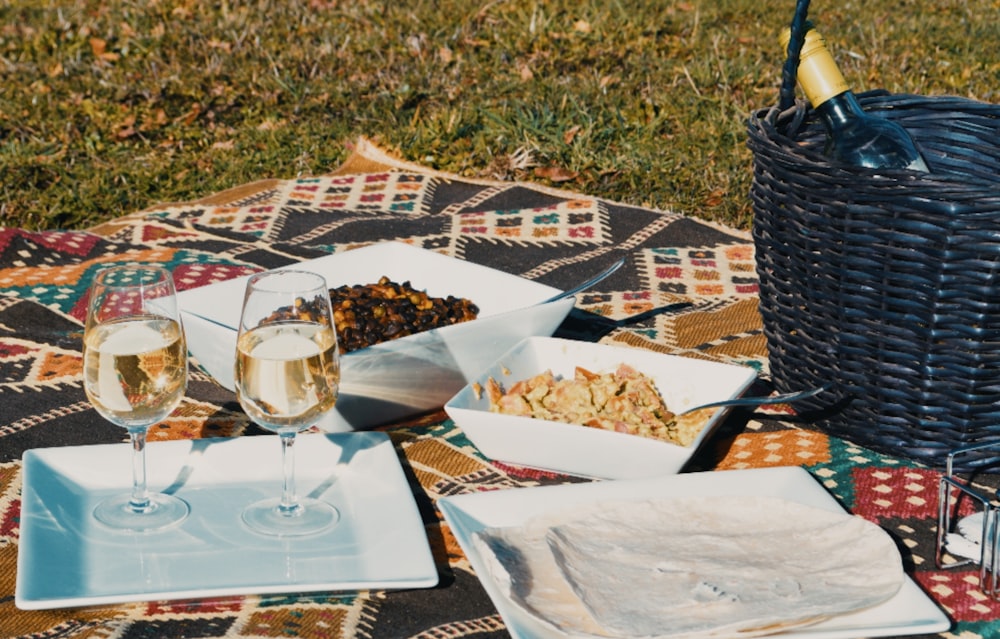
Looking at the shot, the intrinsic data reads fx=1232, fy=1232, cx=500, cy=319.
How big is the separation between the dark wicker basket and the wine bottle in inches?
2.3

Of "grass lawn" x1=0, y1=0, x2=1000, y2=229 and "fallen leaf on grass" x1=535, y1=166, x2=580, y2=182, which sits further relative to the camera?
"grass lawn" x1=0, y1=0, x2=1000, y2=229

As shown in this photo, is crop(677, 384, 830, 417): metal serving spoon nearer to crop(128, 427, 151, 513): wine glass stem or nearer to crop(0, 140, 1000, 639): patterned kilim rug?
crop(0, 140, 1000, 639): patterned kilim rug

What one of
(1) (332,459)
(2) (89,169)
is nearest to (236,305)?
(1) (332,459)

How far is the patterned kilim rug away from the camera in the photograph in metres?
1.44

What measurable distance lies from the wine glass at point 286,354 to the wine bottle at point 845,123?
815mm

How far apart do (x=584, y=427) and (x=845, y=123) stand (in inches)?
25.0

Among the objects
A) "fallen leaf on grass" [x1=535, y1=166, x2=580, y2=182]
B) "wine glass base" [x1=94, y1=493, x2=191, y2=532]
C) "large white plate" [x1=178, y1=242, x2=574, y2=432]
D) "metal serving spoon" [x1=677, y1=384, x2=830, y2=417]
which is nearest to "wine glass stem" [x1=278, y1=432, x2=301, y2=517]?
"wine glass base" [x1=94, y1=493, x2=191, y2=532]

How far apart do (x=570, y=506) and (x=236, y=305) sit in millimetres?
925

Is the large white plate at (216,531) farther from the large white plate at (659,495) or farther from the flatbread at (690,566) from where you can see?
the flatbread at (690,566)

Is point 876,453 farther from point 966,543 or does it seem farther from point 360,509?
point 360,509

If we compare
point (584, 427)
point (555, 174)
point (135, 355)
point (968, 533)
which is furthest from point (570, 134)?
point (135, 355)

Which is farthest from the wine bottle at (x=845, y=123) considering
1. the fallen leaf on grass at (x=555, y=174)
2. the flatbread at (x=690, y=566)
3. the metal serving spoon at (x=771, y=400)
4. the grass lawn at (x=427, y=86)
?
the fallen leaf on grass at (x=555, y=174)

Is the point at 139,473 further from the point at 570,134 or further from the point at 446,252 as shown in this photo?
the point at 570,134

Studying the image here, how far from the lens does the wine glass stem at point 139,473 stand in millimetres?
1528
